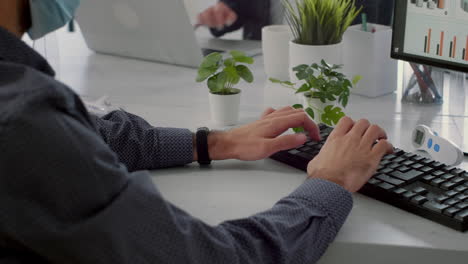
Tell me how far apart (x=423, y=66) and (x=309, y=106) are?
1.08 ft

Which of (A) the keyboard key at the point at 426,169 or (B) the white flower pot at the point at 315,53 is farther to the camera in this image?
(B) the white flower pot at the point at 315,53

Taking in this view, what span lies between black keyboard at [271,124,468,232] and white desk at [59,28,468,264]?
0.05 ft

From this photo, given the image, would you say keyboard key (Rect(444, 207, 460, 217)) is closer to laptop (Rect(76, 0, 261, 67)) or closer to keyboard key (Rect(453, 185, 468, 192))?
keyboard key (Rect(453, 185, 468, 192))

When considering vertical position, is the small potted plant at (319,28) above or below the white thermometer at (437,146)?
above

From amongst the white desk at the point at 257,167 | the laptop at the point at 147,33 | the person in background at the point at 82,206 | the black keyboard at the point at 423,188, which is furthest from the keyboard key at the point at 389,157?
the laptop at the point at 147,33

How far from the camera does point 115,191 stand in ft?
2.48

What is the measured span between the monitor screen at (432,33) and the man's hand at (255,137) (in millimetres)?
336

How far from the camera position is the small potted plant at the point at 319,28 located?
5.25ft

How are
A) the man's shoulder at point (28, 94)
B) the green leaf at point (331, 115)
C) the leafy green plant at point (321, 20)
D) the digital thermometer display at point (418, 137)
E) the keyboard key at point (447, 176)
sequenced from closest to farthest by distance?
the man's shoulder at point (28, 94) → the keyboard key at point (447, 176) → the digital thermometer display at point (418, 137) → the green leaf at point (331, 115) → the leafy green plant at point (321, 20)

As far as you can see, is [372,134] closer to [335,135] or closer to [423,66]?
[335,135]

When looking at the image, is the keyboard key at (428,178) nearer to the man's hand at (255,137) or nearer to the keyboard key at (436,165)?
the keyboard key at (436,165)

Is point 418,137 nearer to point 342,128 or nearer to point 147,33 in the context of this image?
point 342,128

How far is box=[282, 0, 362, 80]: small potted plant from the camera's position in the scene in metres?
1.60

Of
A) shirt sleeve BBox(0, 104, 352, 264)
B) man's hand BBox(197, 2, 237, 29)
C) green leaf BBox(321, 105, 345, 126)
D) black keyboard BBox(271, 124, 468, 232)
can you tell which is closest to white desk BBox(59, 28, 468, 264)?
black keyboard BBox(271, 124, 468, 232)
